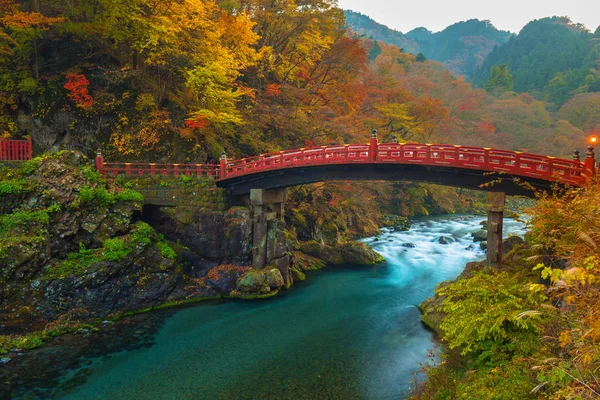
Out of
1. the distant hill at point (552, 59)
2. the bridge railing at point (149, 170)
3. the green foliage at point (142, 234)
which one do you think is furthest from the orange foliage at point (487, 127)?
the green foliage at point (142, 234)

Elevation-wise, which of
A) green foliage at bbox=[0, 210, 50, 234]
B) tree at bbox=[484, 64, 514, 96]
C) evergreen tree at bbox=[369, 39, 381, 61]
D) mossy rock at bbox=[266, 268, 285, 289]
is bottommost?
mossy rock at bbox=[266, 268, 285, 289]

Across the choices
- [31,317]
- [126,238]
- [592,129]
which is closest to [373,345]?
[126,238]

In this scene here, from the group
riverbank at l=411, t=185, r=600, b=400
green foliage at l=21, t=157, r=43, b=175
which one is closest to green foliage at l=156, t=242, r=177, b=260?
green foliage at l=21, t=157, r=43, b=175

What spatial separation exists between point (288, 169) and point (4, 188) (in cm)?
1375

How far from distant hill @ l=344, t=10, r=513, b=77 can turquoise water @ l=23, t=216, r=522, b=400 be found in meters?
136

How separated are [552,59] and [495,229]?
8321 centimetres

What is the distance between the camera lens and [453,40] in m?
155

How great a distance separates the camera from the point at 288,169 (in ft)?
71.1

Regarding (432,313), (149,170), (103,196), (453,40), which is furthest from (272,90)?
(453,40)

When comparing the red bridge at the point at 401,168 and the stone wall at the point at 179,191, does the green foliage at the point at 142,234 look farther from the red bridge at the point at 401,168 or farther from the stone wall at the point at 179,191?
the red bridge at the point at 401,168

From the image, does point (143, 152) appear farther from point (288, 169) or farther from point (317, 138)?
point (317, 138)

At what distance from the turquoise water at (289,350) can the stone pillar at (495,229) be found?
468 centimetres

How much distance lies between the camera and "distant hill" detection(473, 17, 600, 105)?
68.7m

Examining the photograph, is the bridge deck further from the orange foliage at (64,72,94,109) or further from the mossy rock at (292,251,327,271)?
the mossy rock at (292,251,327,271)
